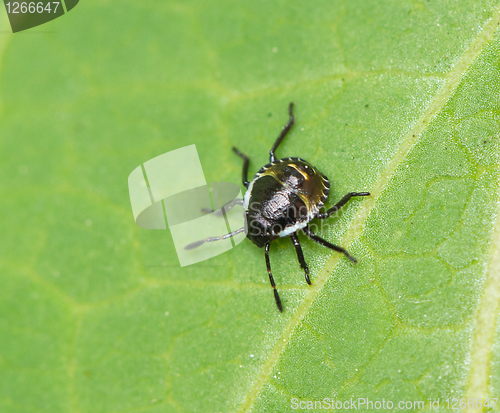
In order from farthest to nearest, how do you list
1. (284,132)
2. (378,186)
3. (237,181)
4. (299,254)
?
(237,181) → (284,132) → (299,254) → (378,186)

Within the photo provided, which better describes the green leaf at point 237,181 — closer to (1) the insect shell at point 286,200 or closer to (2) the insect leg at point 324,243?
(2) the insect leg at point 324,243

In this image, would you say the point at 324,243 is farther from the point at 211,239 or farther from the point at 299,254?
the point at 211,239

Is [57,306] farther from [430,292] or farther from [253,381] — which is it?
[430,292]

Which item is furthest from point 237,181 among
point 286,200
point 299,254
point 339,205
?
point 339,205

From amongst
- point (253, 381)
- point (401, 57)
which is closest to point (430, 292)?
point (253, 381)

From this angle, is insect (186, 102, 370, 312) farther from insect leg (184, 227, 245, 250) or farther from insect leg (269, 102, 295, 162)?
insect leg (184, 227, 245, 250)

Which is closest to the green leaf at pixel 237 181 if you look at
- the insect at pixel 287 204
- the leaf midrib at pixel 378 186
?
the leaf midrib at pixel 378 186

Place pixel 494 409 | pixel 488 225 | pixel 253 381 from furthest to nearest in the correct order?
pixel 253 381, pixel 488 225, pixel 494 409
